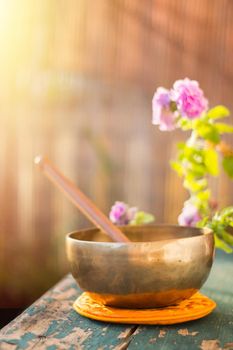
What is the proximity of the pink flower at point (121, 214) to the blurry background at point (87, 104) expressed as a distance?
1254 millimetres

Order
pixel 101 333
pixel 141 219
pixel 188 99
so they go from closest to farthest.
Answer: pixel 101 333
pixel 188 99
pixel 141 219

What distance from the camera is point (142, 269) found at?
30.2 inches

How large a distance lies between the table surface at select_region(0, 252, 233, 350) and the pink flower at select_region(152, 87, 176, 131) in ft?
1.27

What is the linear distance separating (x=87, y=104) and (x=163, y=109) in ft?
4.91

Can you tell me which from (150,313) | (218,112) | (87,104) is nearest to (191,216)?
(218,112)

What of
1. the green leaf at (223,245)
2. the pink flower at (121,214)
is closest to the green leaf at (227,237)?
the green leaf at (223,245)

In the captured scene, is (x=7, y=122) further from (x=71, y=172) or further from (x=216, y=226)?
(x=216, y=226)

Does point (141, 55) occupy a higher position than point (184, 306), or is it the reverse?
point (141, 55)

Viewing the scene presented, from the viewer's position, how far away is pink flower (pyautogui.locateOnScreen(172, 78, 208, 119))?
41.6 inches

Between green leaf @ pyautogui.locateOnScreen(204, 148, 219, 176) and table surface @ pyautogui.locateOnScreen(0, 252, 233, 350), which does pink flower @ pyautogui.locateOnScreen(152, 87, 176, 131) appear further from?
table surface @ pyautogui.locateOnScreen(0, 252, 233, 350)

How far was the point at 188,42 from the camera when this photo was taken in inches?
98.4

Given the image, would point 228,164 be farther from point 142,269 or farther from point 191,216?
point 142,269

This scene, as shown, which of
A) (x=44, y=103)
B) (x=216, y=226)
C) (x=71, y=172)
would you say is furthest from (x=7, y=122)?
(x=216, y=226)

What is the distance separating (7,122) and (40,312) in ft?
6.09
